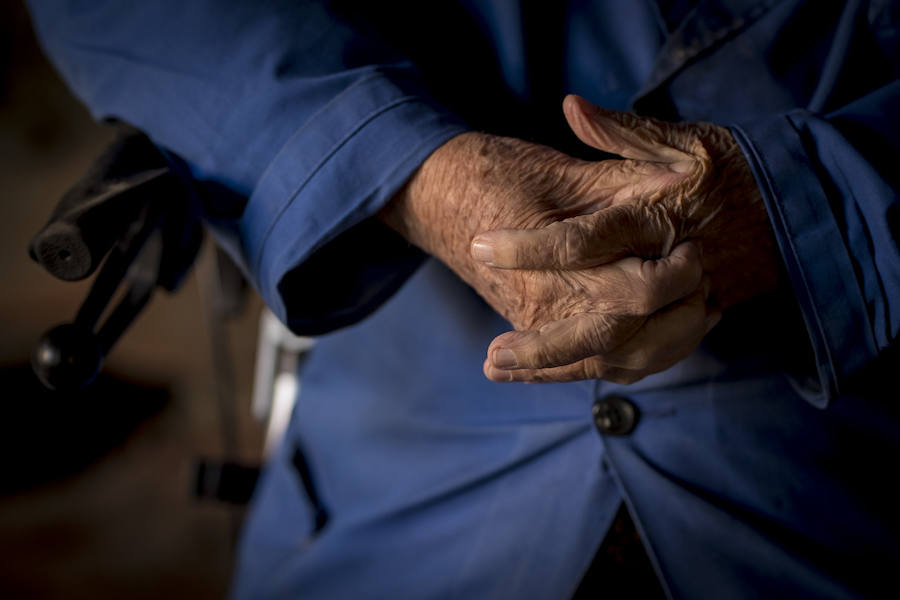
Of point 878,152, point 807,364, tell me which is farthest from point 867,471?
point 878,152

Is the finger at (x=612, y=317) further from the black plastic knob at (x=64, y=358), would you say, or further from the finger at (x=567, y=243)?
the black plastic knob at (x=64, y=358)

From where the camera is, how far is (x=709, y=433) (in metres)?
0.54

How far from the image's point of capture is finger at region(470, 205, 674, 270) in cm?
38

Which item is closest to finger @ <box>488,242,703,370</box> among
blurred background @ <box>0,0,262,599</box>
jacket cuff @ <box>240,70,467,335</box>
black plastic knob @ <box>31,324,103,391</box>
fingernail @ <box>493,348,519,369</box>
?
fingernail @ <box>493,348,519,369</box>

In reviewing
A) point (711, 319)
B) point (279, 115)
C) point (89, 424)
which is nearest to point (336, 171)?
point (279, 115)

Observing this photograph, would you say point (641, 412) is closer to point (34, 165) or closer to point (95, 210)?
point (95, 210)

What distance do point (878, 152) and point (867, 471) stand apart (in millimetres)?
273

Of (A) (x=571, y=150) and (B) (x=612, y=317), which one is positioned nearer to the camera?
(B) (x=612, y=317)

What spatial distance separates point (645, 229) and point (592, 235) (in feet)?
0.14

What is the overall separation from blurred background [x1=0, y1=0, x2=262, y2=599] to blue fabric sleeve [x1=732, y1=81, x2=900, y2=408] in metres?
1.31

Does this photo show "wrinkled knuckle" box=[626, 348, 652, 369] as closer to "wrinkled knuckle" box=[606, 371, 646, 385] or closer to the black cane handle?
"wrinkled knuckle" box=[606, 371, 646, 385]

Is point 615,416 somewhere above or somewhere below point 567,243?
below

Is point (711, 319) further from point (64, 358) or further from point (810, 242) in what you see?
point (64, 358)

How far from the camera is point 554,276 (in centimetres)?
41
